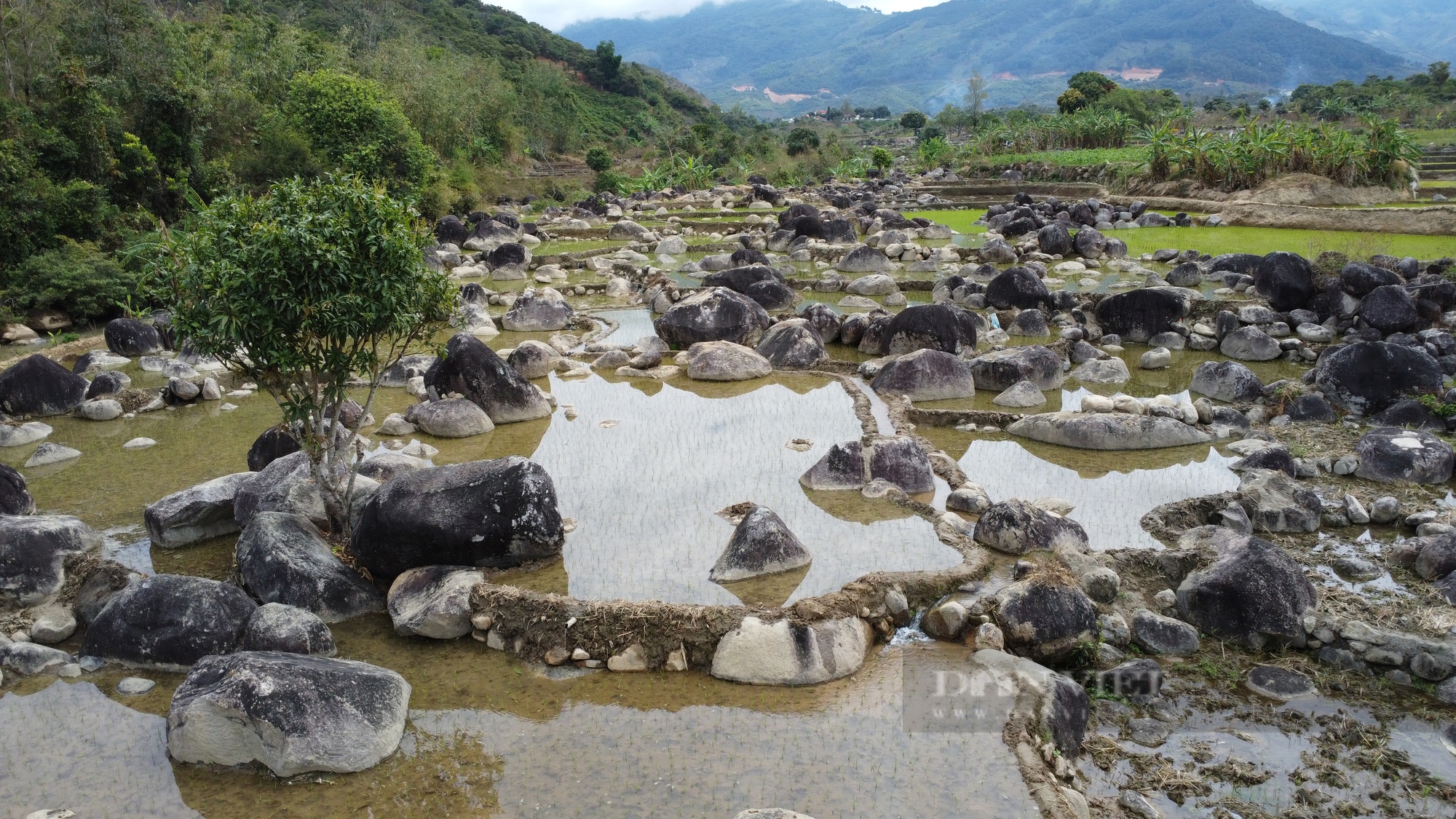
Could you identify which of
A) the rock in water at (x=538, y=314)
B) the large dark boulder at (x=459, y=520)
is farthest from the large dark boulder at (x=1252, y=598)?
the rock in water at (x=538, y=314)

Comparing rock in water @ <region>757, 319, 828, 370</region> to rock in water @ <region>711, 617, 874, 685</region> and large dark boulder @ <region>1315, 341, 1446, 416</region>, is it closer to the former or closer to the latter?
large dark boulder @ <region>1315, 341, 1446, 416</region>

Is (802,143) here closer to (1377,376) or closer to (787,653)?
(1377,376)

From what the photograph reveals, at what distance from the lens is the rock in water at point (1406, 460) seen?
32.0ft

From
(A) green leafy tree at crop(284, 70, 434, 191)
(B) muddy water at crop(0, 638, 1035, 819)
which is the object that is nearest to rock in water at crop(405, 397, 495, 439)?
(B) muddy water at crop(0, 638, 1035, 819)

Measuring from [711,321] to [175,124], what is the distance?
15703 millimetres

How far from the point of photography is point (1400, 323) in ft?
49.3

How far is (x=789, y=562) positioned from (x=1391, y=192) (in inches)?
1198

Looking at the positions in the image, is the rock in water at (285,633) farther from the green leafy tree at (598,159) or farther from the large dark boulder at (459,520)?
the green leafy tree at (598,159)

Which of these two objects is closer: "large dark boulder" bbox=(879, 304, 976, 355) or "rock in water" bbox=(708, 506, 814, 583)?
"rock in water" bbox=(708, 506, 814, 583)

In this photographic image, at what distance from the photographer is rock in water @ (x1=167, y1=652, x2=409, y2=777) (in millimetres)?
5664

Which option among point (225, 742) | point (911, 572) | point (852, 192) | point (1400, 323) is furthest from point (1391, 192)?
point (225, 742)

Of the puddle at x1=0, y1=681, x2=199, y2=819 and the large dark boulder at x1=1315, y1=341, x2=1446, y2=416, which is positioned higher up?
the large dark boulder at x1=1315, y1=341, x2=1446, y2=416

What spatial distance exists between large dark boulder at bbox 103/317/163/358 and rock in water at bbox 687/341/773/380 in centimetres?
1011

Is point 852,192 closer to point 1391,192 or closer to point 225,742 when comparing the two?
point 1391,192
